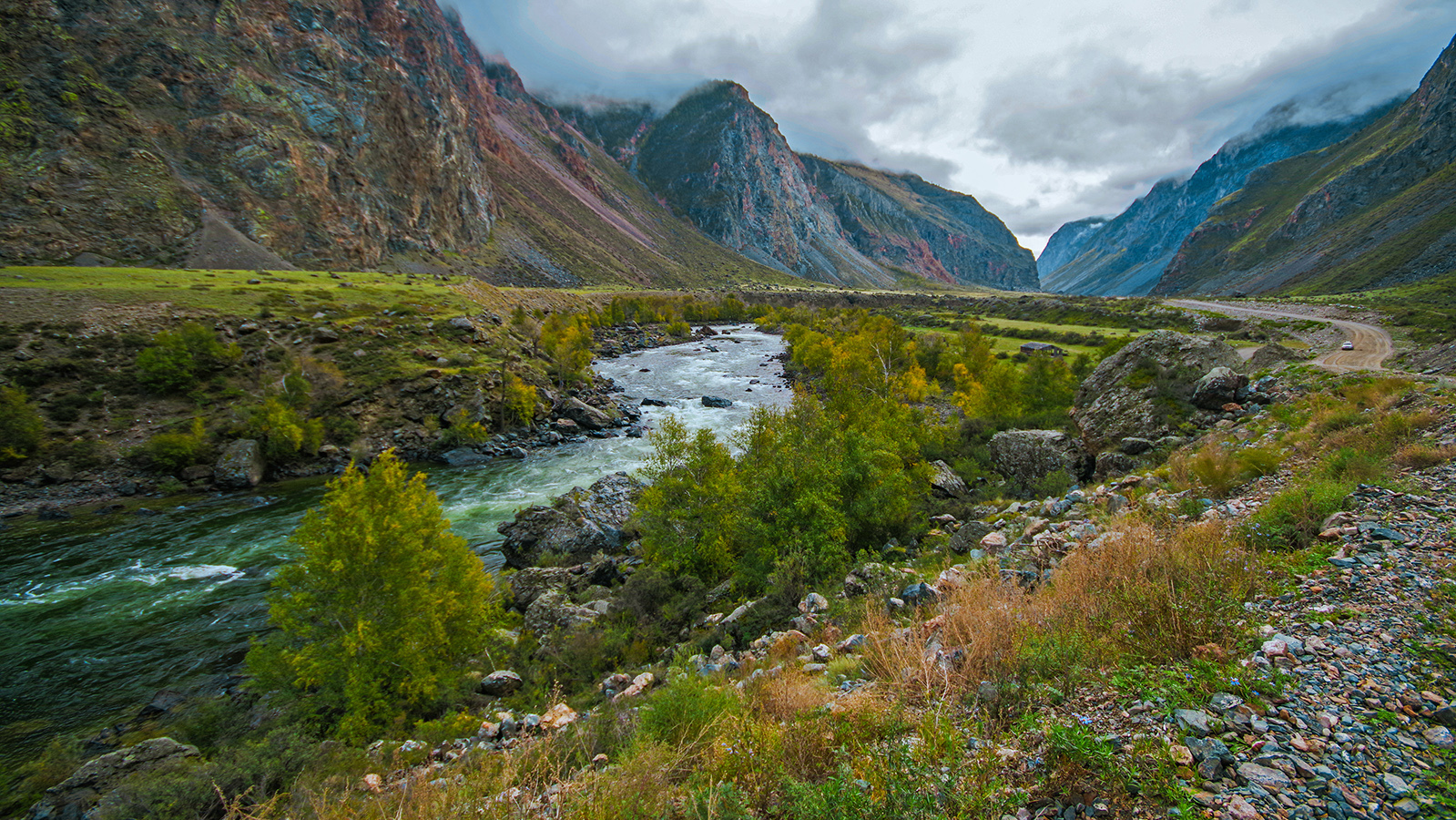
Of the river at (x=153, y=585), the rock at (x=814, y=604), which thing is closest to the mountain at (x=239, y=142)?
the river at (x=153, y=585)

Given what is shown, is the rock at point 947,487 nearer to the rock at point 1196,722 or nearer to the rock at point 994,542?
the rock at point 994,542

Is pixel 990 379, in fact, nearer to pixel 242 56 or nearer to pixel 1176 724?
pixel 1176 724

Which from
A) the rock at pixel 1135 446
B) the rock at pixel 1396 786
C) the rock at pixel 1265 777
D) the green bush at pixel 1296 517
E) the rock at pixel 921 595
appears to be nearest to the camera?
the rock at pixel 1396 786

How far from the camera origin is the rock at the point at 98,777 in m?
7.66

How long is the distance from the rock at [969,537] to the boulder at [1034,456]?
5.85 m

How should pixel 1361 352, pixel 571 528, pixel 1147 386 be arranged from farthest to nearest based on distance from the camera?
pixel 1361 352 < pixel 571 528 < pixel 1147 386

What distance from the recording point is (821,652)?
26.2ft

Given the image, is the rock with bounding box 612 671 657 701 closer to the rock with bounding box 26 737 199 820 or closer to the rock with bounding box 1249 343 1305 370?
the rock with bounding box 26 737 199 820

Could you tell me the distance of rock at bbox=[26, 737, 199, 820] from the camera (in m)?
7.66

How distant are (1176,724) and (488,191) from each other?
571 feet

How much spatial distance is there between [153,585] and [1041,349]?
5267cm

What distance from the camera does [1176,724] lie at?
13.6 feet

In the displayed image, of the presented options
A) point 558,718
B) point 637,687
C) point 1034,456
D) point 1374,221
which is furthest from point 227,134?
point 1374,221

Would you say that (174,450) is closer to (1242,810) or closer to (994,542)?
(994,542)
